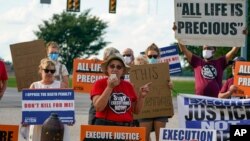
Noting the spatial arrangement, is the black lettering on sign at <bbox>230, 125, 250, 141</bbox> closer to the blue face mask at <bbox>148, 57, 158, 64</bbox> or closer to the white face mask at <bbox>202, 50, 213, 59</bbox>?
the blue face mask at <bbox>148, 57, 158, 64</bbox>

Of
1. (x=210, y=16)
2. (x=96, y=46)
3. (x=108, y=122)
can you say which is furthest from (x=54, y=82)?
(x=96, y=46)

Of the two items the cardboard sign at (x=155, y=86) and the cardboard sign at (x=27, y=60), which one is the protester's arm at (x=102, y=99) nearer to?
the cardboard sign at (x=155, y=86)

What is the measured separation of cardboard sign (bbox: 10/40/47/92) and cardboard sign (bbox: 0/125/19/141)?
11.9 ft

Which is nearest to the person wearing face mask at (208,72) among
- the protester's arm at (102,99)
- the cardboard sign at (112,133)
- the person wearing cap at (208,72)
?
the person wearing cap at (208,72)

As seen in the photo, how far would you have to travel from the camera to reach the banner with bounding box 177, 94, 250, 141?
39.4ft

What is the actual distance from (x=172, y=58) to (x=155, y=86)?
424cm

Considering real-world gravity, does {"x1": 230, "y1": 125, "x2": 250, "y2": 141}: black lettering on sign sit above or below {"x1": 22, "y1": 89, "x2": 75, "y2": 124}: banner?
below

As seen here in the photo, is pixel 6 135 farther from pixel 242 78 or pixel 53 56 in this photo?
pixel 242 78

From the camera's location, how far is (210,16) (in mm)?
13305

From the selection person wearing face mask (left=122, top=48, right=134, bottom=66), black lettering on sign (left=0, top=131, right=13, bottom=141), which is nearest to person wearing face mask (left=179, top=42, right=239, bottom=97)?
person wearing face mask (left=122, top=48, right=134, bottom=66)

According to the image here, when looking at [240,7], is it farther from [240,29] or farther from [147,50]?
[147,50]

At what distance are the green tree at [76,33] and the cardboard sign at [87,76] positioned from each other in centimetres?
8164

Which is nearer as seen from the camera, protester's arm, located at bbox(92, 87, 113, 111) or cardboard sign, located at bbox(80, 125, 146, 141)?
cardboard sign, located at bbox(80, 125, 146, 141)

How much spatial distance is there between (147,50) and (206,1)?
120 centimetres
